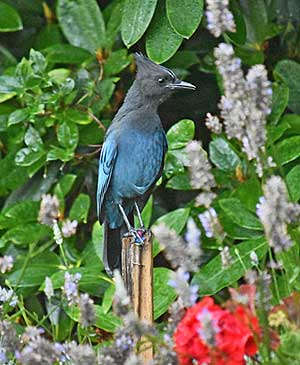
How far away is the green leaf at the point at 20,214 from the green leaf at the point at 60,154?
0.20 meters

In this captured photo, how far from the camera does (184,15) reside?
2982 millimetres

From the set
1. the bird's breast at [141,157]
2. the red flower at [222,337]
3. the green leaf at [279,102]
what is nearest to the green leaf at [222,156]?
the green leaf at [279,102]

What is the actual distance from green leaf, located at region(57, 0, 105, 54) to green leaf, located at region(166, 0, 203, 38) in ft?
2.57

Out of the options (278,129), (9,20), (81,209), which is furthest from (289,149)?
(9,20)

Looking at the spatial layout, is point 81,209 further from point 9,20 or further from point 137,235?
point 137,235

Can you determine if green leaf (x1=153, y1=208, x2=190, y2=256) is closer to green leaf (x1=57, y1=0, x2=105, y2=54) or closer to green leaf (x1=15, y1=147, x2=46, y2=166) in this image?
green leaf (x1=15, y1=147, x2=46, y2=166)

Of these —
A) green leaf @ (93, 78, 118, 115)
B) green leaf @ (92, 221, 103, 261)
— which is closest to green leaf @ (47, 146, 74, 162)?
green leaf @ (93, 78, 118, 115)

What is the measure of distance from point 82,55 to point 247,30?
0.59 m

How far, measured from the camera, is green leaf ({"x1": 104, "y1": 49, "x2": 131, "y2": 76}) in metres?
3.66

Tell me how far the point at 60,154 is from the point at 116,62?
0.39 metres

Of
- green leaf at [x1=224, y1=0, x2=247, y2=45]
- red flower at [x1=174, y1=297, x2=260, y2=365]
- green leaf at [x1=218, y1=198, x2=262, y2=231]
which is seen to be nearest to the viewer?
red flower at [x1=174, y1=297, x2=260, y2=365]

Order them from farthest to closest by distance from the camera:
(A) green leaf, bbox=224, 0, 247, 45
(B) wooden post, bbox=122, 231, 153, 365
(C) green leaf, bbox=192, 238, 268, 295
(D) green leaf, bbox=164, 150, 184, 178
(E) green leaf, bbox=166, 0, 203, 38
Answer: (D) green leaf, bbox=164, 150, 184, 178
(A) green leaf, bbox=224, 0, 247, 45
(E) green leaf, bbox=166, 0, 203, 38
(C) green leaf, bbox=192, 238, 268, 295
(B) wooden post, bbox=122, 231, 153, 365

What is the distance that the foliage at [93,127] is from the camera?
10.6ft

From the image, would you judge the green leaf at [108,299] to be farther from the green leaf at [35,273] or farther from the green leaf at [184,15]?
the green leaf at [184,15]
